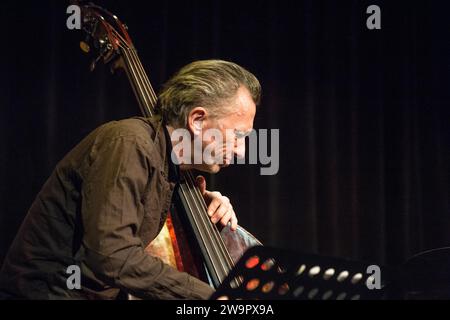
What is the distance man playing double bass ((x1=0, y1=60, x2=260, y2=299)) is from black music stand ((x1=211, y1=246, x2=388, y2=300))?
318 mm

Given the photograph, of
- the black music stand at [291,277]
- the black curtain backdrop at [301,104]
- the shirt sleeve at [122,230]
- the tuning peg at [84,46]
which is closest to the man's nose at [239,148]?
the shirt sleeve at [122,230]

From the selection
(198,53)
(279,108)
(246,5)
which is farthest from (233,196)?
(246,5)

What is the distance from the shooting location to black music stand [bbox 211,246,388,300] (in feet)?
3.60

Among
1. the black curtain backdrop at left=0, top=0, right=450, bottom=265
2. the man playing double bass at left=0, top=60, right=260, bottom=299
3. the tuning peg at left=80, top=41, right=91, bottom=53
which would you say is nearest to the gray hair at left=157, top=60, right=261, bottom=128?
the man playing double bass at left=0, top=60, right=260, bottom=299

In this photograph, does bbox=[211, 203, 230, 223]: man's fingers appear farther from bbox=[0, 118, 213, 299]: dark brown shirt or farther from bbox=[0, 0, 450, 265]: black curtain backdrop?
bbox=[0, 0, 450, 265]: black curtain backdrop

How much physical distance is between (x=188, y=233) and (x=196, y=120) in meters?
0.36

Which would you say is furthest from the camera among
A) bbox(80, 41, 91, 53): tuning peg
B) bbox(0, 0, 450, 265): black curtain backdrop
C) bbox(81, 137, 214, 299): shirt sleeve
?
bbox(0, 0, 450, 265): black curtain backdrop

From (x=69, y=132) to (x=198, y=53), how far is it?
2.54 ft

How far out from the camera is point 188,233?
1674 mm

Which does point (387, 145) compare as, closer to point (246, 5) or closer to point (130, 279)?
point (246, 5)

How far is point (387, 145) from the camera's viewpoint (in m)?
3.36

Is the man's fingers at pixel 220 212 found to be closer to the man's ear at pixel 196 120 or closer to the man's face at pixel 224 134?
the man's face at pixel 224 134

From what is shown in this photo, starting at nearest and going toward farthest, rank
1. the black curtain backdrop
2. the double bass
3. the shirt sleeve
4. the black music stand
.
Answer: the black music stand
the shirt sleeve
the double bass
the black curtain backdrop

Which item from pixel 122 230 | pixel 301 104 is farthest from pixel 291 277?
pixel 301 104
